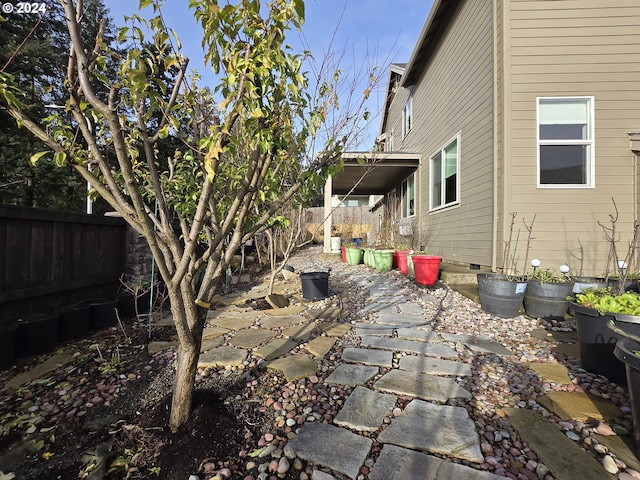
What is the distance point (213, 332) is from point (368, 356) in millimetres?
1589

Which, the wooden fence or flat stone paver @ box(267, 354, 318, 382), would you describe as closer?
flat stone paver @ box(267, 354, 318, 382)

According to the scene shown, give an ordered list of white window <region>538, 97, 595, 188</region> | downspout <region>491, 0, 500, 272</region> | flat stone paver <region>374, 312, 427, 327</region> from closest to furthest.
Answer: flat stone paver <region>374, 312, 427, 327</region> → white window <region>538, 97, 595, 188</region> → downspout <region>491, 0, 500, 272</region>

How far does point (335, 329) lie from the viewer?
323cm

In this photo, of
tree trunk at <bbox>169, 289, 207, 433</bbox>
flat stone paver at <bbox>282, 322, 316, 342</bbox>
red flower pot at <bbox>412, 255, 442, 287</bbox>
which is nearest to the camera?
tree trunk at <bbox>169, 289, 207, 433</bbox>

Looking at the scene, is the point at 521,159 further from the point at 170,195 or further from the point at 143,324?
the point at 143,324

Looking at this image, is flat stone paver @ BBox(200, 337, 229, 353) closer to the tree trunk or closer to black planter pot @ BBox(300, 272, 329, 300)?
the tree trunk

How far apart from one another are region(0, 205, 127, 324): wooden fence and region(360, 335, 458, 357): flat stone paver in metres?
3.20

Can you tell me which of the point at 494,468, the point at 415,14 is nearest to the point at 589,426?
the point at 494,468

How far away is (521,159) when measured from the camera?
4.36 metres

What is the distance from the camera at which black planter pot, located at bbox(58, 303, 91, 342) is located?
2824 mm

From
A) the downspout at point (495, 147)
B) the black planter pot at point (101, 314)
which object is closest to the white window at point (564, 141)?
the downspout at point (495, 147)

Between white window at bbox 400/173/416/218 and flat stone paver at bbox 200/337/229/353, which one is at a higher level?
white window at bbox 400/173/416/218

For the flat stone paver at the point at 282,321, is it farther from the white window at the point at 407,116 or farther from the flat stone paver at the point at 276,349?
the white window at the point at 407,116

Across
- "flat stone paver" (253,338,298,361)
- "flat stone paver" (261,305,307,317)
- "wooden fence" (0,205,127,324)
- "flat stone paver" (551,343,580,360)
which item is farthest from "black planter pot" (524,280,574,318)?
"wooden fence" (0,205,127,324)
